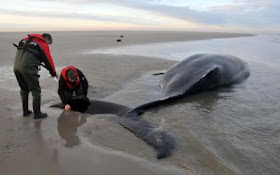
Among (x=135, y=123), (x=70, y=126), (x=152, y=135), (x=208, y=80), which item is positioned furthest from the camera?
(x=208, y=80)

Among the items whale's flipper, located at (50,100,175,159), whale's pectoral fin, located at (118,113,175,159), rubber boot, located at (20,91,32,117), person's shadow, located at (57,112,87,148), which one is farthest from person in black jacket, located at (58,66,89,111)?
whale's pectoral fin, located at (118,113,175,159)

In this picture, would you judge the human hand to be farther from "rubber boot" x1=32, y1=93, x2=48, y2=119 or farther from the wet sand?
"rubber boot" x1=32, y1=93, x2=48, y2=119

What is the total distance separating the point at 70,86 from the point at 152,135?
2606 mm

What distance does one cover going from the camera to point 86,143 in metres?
4.67

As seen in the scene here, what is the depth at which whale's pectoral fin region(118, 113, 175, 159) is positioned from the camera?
4443 millimetres

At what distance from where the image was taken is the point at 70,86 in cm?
653

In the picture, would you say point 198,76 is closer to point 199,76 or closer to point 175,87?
point 199,76

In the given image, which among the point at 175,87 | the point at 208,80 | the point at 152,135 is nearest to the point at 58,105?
the point at 152,135

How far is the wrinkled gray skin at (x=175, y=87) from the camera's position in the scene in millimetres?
4830

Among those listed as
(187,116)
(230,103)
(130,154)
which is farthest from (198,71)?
(130,154)

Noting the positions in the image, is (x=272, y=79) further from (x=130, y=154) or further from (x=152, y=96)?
(x=130, y=154)

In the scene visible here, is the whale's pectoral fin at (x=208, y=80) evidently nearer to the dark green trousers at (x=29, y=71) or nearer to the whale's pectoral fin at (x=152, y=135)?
the whale's pectoral fin at (x=152, y=135)

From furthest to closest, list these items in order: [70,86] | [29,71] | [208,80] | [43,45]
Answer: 1. [208,80]
2. [70,86]
3. [43,45]
4. [29,71]

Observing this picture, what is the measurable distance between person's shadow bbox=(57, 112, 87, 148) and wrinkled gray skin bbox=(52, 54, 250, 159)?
322mm
